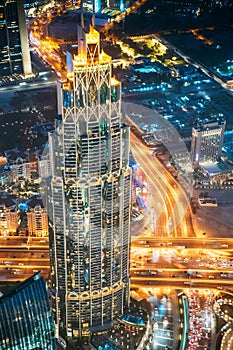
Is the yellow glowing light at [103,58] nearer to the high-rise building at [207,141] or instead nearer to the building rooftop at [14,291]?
the building rooftop at [14,291]

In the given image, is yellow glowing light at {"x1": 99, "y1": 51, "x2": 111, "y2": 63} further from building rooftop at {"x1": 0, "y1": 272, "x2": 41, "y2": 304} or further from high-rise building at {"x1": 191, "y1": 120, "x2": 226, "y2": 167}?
high-rise building at {"x1": 191, "y1": 120, "x2": 226, "y2": 167}

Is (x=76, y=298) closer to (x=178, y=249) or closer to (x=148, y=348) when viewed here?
(x=148, y=348)

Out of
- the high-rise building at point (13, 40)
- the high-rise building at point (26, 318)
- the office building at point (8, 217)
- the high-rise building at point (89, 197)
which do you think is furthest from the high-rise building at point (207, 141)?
the high-rise building at point (26, 318)

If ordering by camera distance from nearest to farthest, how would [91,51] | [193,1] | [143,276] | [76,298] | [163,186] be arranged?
1. [91,51]
2. [76,298]
3. [143,276]
4. [163,186]
5. [193,1]

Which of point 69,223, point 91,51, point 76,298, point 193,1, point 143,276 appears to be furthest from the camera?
point 193,1

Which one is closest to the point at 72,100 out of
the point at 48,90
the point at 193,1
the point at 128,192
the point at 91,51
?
the point at 91,51

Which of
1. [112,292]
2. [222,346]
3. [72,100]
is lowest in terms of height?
[222,346]

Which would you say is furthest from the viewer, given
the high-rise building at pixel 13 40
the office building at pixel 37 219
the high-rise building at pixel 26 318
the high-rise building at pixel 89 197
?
the high-rise building at pixel 13 40
